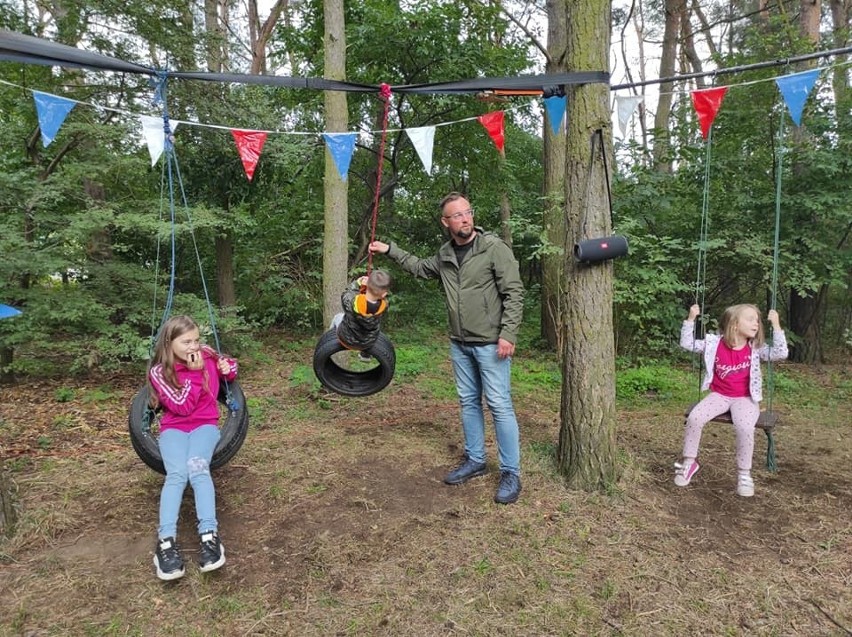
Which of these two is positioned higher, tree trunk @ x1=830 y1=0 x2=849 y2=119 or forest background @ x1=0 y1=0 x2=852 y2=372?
tree trunk @ x1=830 y1=0 x2=849 y2=119

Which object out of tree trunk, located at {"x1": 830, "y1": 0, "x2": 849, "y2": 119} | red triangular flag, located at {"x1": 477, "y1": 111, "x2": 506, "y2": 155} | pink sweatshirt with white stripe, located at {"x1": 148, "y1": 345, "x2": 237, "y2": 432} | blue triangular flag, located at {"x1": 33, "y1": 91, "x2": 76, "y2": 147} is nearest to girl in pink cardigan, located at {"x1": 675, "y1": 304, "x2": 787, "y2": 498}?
red triangular flag, located at {"x1": 477, "y1": 111, "x2": 506, "y2": 155}

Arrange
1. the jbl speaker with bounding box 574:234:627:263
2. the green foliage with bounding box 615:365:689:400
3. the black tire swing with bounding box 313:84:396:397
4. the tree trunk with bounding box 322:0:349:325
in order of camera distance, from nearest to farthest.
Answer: the jbl speaker with bounding box 574:234:627:263, the black tire swing with bounding box 313:84:396:397, the tree trunk with bounding box 322:0:349:325, the green foliage with bounding box 615:365:689:400

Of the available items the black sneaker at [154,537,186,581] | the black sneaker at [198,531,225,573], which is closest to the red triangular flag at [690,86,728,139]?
the black sneaker at [198,531,225,573]

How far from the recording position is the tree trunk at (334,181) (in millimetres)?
5230

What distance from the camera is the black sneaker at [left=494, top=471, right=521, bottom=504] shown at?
296 centimetres

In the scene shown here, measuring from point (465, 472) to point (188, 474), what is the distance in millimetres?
1531

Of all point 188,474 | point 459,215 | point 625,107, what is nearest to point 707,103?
point 625,107

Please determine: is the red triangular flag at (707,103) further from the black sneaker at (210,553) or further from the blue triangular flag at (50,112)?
the blue triangular flag at (50,112)

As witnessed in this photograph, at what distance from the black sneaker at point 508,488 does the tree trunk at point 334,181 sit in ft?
9.87

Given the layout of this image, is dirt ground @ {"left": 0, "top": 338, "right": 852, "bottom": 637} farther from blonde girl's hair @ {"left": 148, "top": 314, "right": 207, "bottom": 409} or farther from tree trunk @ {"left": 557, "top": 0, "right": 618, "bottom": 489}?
blonde girl's hair @ {"left": 148, "top": 314, "right": 207, "bottom": 409}

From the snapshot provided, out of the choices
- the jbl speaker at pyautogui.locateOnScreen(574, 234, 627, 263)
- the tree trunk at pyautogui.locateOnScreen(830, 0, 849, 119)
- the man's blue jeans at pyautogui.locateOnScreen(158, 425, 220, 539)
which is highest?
the tree trunk at pyautogui.locateOnScreen(830, 0, 849, 119)

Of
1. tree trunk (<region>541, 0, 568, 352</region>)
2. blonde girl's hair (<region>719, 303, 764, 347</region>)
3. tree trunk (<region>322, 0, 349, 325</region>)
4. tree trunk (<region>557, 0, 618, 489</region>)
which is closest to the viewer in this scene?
tree trunk (<region>557, 0, 618, 489</region>)

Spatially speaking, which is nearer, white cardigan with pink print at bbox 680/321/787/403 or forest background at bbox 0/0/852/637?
forest background at bbox 0/0/852/637

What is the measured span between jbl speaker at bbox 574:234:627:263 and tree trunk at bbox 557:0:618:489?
109 mm
